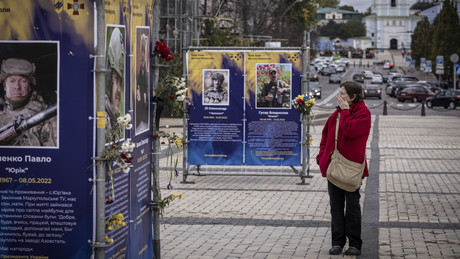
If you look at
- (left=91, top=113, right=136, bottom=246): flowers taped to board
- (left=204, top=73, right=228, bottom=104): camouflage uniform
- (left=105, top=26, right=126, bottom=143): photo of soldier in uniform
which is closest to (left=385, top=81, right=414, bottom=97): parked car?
(left=204, top=73, right=228, bottom=104): camouflage uniform

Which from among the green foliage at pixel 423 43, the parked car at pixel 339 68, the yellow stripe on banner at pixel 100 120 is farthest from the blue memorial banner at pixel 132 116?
the parked car at pixel 339 68

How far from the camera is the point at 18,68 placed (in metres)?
5.97

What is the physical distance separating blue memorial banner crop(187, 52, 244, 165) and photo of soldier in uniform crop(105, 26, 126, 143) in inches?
359

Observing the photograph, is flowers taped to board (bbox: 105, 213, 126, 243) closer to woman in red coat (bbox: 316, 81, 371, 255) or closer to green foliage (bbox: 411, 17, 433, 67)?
woman in red coat (bbox: 316, 81, 371, 255)

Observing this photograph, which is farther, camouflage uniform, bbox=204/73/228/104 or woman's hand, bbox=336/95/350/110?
camouflage uniform, bbox=204/73/228/104

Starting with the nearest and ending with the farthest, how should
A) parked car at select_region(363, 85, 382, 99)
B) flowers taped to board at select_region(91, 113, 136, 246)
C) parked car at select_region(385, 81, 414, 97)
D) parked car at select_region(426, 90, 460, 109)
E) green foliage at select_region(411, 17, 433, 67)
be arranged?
flowers taped to board at select_region(91, 113, 136, 246) → parked car at select_region(426, 90, 460, 109) → parked car at select_region(363, 85, 382, 99) → parked car at select_region(385, 81, 414, 97) → green foliage at select_region(411, 17, 433, 67)

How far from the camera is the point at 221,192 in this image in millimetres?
14695

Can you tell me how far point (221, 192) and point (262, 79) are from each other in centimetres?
230

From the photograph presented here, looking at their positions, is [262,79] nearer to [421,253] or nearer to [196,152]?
[196,152]

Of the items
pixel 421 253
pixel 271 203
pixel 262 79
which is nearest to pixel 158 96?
pixel 421 253

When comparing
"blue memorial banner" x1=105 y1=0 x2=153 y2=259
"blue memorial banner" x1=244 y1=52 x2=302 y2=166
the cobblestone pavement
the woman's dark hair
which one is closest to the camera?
"blue memorial banner" x1=105 y1=0 x2=153 y2=259

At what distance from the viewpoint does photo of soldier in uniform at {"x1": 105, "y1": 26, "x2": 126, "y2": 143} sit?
6230mm

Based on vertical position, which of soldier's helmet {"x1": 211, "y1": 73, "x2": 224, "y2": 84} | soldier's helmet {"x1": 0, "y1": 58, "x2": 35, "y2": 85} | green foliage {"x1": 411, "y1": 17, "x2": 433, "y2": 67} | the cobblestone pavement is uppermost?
green foliage {"x1": 411, "y1": 17, "x2": 433, "y2": 67}

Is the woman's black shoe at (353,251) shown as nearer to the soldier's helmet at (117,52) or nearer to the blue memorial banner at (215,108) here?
the soldier's helmet at (117,52)
